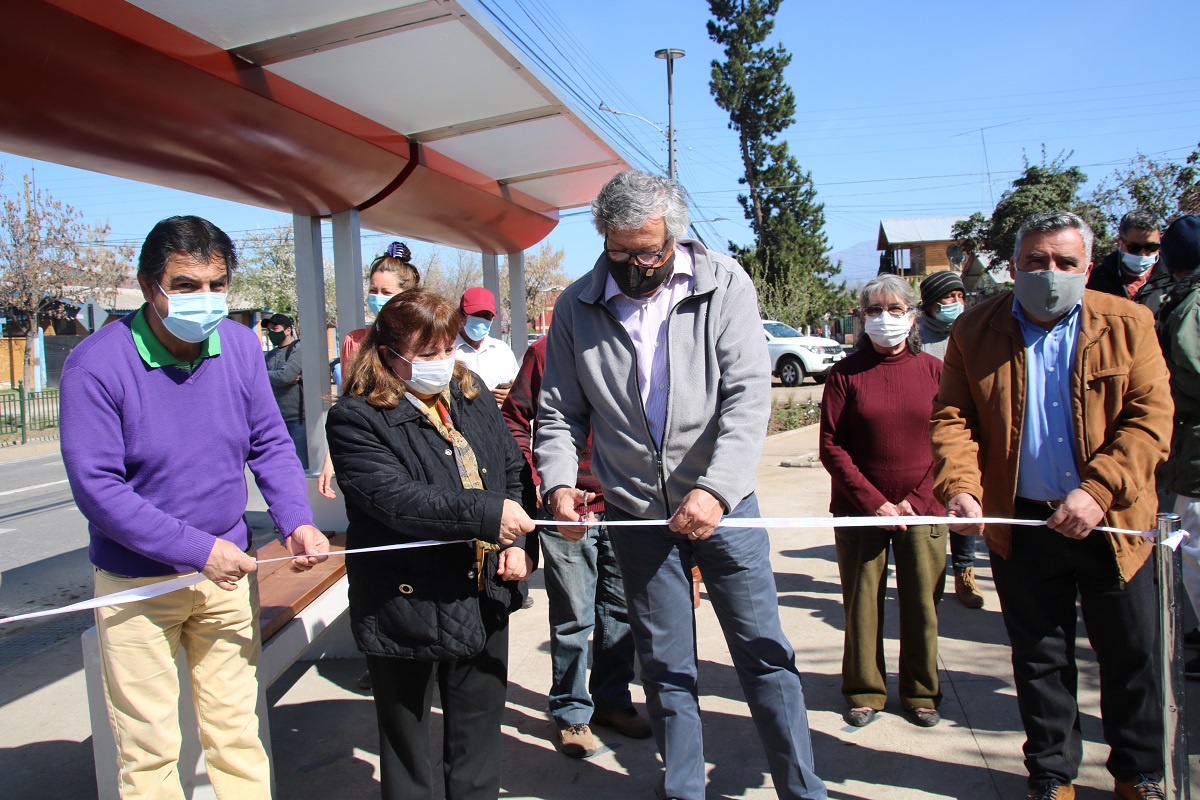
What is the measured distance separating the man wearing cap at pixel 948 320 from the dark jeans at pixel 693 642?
9.10 ft

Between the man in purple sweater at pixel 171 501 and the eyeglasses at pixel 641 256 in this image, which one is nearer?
the man in purple sweater at pixel 171 501

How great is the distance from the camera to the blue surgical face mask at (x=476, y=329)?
4496 mm

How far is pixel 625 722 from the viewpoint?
143 inches

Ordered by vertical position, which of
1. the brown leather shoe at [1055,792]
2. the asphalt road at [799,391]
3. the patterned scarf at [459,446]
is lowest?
the brown leather shoe at [1055,792]

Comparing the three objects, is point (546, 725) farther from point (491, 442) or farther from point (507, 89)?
point (507, 89)

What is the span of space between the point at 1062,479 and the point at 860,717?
142cm

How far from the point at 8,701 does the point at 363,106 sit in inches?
149

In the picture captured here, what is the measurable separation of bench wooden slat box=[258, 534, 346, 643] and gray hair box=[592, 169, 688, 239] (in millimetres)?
1946

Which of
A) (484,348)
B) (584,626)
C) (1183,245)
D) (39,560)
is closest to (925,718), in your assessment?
(584,626)

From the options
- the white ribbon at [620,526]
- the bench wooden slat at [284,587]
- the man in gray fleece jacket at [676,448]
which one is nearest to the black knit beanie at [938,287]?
the white ribbon at [620,526]

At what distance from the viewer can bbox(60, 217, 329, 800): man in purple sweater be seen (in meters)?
2.32

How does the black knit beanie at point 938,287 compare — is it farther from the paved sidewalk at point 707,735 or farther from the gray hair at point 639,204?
the gray hair at point 639,204

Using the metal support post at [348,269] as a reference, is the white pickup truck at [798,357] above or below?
below

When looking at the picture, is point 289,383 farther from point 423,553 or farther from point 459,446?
point 423,553
